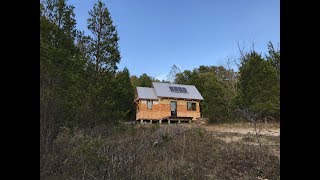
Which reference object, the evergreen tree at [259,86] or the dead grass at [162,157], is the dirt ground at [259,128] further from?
the dead grass at [162,157]

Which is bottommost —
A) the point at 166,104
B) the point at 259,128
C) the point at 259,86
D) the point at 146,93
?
the point at 259,128

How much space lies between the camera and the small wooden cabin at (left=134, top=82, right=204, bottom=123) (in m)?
21.5

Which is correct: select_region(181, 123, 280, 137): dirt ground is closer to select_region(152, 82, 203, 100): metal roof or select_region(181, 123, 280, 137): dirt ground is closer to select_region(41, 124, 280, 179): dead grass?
select_region(41, 124, 280, 179): dead grass

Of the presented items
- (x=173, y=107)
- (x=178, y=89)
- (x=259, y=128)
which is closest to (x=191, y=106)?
(x=173, y=107)

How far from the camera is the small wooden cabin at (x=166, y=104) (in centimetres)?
2155

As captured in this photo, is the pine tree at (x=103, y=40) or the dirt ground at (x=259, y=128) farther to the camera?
the dirt ground at (x=259, y=128)

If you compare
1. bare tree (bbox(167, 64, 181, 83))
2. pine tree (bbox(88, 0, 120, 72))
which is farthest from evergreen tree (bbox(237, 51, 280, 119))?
bare tree (bbox(167, 64, 181, 83))

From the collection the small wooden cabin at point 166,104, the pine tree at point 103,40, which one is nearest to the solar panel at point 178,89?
the small wooden cabin at point 166,104

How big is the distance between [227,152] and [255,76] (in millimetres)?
9296

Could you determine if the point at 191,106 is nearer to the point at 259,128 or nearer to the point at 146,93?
the point at 146,93

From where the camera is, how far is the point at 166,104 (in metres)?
21.9
